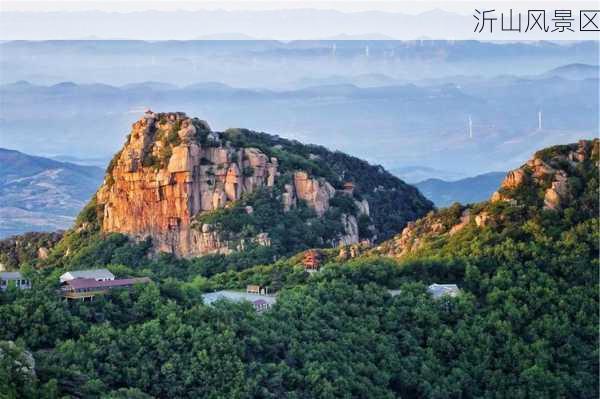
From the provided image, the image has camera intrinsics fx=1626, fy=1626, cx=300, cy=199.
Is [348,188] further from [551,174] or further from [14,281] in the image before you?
[14,281]

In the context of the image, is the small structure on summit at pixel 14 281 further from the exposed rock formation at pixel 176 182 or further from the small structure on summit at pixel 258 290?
the exposed rock formation at pixel 176 182

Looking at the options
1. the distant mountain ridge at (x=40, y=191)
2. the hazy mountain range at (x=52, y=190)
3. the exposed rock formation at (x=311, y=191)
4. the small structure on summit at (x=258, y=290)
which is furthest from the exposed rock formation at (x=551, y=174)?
the distant mountain ridge at (x=40, y=191)

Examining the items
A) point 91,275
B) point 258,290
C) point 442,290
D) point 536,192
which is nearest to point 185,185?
point 258,290

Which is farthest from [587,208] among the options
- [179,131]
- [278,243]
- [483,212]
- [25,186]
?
[25,186]

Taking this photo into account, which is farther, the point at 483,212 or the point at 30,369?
the point at 483,212

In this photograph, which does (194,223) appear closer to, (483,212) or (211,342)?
(483,212)

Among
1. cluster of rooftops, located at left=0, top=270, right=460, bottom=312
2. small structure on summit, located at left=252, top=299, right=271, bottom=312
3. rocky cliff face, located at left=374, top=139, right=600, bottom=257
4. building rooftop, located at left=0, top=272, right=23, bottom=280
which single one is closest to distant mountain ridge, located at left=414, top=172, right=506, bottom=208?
rocky cliff face, located at left=374, top=139, right=600, bottom=257
